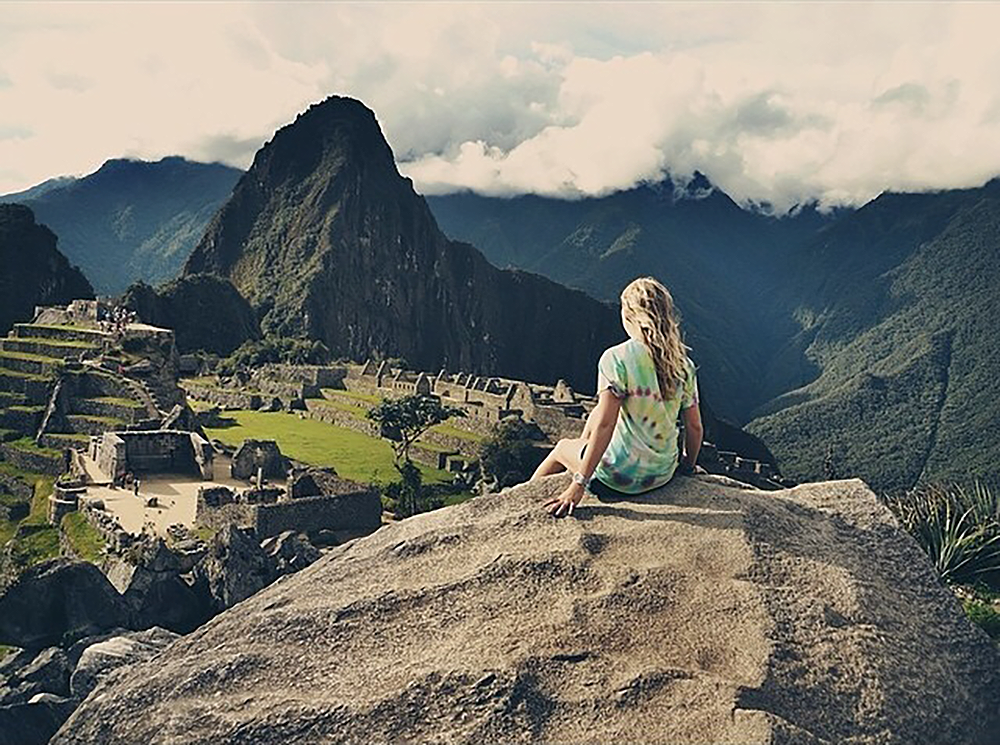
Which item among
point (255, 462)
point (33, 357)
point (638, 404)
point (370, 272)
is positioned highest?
point (370, 272)

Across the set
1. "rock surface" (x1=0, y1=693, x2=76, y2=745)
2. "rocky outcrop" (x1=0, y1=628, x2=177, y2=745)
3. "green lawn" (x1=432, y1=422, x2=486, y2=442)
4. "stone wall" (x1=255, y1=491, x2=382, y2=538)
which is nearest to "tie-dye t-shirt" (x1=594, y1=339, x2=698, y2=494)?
"rocky outcrop" (x1=0, y1=628, x2=177, y2=745)

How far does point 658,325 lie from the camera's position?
7.07 m

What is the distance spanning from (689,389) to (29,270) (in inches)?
3612

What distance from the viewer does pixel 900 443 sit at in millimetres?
95500

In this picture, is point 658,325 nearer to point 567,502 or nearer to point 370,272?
point 567,502

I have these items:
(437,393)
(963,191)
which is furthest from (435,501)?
(963,191)

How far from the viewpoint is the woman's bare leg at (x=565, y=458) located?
752 centimetres

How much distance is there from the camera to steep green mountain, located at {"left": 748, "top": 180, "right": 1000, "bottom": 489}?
303 feet

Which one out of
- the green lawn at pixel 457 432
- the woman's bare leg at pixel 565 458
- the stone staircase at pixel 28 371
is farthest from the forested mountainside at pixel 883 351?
the woman's bare leg at pixel 565 458

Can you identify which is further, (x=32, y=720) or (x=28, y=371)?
(x=28, y=371)

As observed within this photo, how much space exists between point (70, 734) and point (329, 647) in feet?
5.61

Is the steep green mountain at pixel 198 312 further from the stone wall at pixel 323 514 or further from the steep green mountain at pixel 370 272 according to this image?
the stone wall at pixel 323 514

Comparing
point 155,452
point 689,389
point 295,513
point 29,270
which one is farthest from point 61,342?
point 689,389

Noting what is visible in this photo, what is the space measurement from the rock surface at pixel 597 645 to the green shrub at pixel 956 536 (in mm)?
6938
